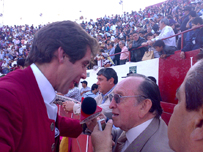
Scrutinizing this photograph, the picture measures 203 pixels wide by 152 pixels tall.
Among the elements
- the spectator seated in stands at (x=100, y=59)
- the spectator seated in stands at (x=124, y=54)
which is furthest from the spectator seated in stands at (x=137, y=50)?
the spectator seated in stands at (x=100, y=59)

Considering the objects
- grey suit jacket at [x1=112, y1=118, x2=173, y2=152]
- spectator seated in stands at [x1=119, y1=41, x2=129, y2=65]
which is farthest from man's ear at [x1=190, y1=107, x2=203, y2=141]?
spectator seated in stands at [x1=119, y1=41, x2=129, y2=65]

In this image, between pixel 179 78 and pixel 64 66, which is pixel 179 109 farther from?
pixel 179 78

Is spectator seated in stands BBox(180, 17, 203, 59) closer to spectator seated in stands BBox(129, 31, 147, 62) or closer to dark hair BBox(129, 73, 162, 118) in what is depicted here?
spectator seated in stands BBox(129, 31, 147, 62)

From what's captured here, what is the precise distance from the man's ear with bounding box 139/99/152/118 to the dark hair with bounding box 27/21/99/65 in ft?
2.55

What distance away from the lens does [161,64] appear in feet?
18.8

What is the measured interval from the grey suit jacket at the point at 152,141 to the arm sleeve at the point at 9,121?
35.5 inches

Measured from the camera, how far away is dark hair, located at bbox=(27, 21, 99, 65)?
1.38m

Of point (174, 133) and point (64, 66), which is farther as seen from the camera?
point (64, 66)

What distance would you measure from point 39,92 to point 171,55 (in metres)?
4.67

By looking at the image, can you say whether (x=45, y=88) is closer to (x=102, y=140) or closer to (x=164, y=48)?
(x=102, y=140)

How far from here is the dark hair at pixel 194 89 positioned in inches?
30.2

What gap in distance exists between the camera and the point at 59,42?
1378 mm

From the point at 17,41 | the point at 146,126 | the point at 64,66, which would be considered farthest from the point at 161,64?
the point at 17,41

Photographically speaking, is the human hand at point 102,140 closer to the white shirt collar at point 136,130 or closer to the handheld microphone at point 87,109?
the handheld microphone at point 87,109
